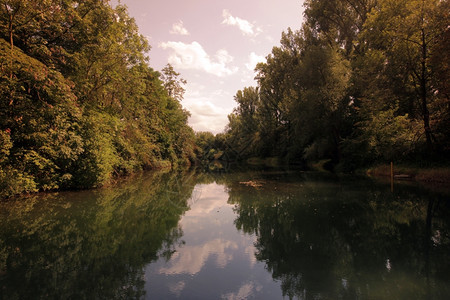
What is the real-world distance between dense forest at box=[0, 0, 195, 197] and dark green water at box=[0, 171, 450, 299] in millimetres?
2557

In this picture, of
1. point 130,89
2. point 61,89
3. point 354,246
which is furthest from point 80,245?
point 130,89

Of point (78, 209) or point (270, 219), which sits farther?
point (78, 209)

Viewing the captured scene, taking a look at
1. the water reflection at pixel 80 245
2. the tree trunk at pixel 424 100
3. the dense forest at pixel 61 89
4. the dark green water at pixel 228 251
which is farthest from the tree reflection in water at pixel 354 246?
the dense forest at pixel 61 89

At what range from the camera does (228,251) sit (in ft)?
18.4

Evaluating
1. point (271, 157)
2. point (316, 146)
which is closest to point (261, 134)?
point (271, 157)

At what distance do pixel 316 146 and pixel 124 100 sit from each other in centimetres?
2406

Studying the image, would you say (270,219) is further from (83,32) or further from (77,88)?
(83,32)

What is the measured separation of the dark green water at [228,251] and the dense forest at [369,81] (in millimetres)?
10586

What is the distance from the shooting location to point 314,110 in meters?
27.7

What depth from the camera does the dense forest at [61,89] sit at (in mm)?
10164

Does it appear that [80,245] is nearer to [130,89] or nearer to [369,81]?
[130,89]

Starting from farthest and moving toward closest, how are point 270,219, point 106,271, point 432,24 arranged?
point 432,24, point 270,219, point 106,271

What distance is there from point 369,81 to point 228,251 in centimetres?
2075

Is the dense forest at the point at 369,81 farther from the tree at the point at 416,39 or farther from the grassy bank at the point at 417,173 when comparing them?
the grassy bank at the point at 417,173
